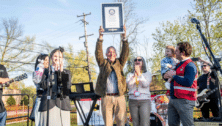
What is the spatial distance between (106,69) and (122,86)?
42cm

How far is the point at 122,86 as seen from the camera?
331 cm

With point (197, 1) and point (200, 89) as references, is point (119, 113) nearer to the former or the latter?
point (200, 89)

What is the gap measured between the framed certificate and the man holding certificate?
0.50 ft

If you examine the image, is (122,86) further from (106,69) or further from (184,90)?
(184,90)

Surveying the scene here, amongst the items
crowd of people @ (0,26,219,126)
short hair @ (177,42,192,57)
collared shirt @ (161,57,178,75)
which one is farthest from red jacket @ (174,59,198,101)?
collared shirt @ (161,57,178,75)

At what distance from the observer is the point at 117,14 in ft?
12.0

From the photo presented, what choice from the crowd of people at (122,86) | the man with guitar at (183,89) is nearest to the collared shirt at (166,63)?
the crowd of people at (122,86)

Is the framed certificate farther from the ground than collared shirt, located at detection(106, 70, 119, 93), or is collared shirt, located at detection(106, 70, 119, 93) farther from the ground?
the framed certificate

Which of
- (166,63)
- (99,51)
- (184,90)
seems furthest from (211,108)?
(99,51)

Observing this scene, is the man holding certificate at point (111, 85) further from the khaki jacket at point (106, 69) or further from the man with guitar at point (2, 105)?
the man with guitar at point (2, 105)

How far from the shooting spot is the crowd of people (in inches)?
106

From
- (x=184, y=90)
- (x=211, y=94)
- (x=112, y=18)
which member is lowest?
(x=211, y=94)

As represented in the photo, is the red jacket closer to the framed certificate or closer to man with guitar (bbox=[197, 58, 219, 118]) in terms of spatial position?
the framed certificate

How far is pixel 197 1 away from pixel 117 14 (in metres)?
13.5
